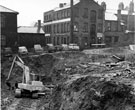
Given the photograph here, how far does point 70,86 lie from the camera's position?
13.6 m

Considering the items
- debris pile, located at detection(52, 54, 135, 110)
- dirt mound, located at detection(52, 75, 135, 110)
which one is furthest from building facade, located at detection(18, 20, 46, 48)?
dirt mound, located at detection(52, 75, 135, 110)

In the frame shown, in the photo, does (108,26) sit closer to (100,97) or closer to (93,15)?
(93,15)

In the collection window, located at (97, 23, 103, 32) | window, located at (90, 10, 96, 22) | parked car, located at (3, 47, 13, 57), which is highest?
window, located at (90, 10, 96, 22)

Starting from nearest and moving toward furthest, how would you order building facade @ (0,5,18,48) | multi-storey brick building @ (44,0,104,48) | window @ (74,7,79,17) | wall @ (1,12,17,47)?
building facade @ (0,5,18,48)
wall @ (1,12,17,47)
window @ (74,7,79,17)
multi-storey brick building @ (44,0,104,48)

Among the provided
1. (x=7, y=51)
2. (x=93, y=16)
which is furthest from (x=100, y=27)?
(x=7, y=51)

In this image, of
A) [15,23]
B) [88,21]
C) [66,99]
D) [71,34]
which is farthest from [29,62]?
[88,21]

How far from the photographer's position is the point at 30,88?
1731 centimetres

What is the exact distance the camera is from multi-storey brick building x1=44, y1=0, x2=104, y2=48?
45.7 meters

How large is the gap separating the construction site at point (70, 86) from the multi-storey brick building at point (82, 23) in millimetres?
13799

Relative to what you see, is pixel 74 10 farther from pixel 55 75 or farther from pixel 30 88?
pixel 30 88

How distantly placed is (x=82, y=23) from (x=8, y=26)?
666 inches

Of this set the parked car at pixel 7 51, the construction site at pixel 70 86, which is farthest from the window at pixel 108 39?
the parked car at pixel 7 51

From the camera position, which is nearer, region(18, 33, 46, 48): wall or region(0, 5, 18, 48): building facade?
region(0, 5, 18, 48): building facade

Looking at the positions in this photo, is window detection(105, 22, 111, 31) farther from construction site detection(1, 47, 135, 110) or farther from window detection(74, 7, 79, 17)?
construction site detection(1, 47, 135, 110)
